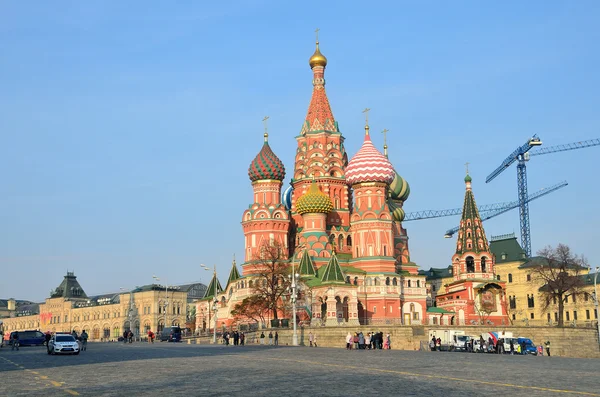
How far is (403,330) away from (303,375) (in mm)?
42705

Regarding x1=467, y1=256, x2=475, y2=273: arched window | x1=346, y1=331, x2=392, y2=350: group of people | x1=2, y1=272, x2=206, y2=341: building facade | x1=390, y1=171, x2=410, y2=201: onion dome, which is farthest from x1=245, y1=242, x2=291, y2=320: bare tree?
x1=2, y1=272, x2=206, y2=341: building facade

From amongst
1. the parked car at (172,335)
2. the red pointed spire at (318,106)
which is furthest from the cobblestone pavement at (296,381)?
the red pointed spire at (318,106)

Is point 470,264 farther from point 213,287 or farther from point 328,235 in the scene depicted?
point 213,287

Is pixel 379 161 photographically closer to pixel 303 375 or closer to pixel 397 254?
pixel 397 254

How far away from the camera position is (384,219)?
77.9m

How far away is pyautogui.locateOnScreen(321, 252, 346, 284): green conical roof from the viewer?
70625 millimetres

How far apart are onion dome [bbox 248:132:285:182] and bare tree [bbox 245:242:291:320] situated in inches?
436

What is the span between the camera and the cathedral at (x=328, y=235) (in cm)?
7181

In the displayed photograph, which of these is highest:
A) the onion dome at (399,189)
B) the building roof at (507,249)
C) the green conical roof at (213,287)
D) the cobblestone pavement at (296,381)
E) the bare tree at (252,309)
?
the onion dome at (399,189)

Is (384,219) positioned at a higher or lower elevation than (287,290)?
higher

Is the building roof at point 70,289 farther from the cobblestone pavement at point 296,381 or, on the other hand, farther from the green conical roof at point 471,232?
the cobblestone pavement at point 296,381

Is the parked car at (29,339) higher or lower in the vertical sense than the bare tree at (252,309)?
lower

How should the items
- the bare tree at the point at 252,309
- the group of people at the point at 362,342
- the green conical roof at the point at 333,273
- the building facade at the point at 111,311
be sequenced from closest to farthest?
the group of people at the point at 362,342
the bare tree at the point at 252,309
the green conical roof at the point at 333,273
the building facade at the point at 111,311

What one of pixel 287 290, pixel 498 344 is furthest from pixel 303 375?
pixel 287 290
